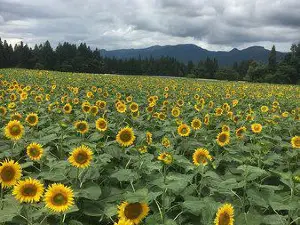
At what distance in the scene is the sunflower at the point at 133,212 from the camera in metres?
2.78

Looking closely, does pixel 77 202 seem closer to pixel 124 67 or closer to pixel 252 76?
pixel 252 76

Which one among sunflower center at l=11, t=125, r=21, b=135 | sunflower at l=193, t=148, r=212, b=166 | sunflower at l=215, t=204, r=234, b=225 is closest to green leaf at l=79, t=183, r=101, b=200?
sunflower at l=193, t=148, r=212, b=166

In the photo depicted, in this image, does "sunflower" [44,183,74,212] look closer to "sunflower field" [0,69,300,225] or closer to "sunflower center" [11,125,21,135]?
"sunflower field" [0,69,300,225]

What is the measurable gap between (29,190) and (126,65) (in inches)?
3997

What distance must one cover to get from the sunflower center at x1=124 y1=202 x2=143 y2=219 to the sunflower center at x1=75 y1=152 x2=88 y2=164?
909 mm

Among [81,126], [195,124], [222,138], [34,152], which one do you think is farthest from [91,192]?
[195,124]

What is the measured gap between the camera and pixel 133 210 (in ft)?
9.27

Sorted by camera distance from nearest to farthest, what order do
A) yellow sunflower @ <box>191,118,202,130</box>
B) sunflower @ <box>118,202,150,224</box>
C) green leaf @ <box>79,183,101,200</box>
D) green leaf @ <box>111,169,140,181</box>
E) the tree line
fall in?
sunflower @ <box>118,202,150,224</box> → green leaf @ <box>79,183,101,200</box> → green leaf @ <box>111,169,140,181</box> → yellow sunflower @ <box>191,118,202,130</box> → the tree line

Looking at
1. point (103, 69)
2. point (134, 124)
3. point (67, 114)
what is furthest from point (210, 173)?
point (103, 69)

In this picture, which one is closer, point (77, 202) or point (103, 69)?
point (77, 202)

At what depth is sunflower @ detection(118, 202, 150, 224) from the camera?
2.78m

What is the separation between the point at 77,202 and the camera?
3.76 meters

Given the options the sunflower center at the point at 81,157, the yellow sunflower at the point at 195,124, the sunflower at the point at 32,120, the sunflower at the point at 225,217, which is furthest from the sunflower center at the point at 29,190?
the yellow sunflower at the point at 195,124

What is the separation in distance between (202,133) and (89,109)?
1941 mm
